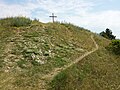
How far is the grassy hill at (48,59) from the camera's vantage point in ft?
32.1

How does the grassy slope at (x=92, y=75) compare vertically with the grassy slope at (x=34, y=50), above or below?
below

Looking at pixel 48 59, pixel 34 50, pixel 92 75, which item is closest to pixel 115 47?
pixel 92 75

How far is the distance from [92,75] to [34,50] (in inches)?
106

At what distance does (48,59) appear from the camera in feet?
37.7

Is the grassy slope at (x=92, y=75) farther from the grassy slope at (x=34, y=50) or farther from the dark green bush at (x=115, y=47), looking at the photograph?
the dark green bush at (x=115, y=47)

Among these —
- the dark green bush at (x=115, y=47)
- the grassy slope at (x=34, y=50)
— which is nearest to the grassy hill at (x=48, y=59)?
the grassy slope at (x=34, y=50)

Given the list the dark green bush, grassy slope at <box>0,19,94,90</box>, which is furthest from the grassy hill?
the dark green bush

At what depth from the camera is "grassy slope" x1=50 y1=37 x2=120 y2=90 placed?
32.2 feet

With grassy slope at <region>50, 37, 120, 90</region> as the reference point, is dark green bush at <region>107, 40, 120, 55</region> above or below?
above

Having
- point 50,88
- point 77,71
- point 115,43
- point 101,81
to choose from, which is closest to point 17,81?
point 50,88

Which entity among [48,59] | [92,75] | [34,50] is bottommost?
[92,75]

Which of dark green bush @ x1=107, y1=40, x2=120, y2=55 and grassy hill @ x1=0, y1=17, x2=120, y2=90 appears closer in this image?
grassy hill @ x1=0, y1=17, x2=120, y2=90

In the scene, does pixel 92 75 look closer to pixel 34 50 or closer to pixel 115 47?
pixel 34 50

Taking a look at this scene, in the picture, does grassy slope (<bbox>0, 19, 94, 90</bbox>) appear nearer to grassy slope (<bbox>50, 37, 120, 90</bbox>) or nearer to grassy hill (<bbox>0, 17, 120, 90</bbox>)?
grassy hill (<bbox>0, 17, 120, 90</bbox>)
